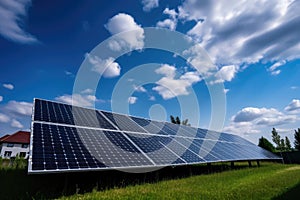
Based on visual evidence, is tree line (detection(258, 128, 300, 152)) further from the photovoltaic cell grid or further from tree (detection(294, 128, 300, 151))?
the photovoltaic cell grid

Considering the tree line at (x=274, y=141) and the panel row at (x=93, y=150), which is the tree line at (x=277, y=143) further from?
the panel row at (x=93, y=150)

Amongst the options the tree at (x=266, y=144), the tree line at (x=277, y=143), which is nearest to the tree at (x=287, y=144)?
the tree line at (x=277, y=143)

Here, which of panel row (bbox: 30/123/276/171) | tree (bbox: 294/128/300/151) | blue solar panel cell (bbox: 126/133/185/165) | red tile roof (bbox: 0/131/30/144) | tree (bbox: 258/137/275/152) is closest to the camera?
panel row (bbox: 30/123/276/171)

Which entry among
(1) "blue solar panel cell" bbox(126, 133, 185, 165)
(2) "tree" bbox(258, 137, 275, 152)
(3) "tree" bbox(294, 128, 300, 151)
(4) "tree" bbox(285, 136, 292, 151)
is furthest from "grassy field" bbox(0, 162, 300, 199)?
(4) "tree" bbox(285, 136, 292, 151)

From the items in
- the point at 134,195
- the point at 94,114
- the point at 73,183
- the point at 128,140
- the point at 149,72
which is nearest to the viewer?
the point at 134,195

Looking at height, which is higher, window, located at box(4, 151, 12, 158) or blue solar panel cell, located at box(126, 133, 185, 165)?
window, located at box(4, 151, 12, 158)

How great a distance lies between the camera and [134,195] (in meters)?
5.64

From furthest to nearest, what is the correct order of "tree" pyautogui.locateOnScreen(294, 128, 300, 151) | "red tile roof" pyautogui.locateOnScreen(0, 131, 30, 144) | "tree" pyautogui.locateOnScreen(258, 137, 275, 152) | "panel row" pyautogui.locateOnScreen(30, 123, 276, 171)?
1. "red tile roof" pyautogui.locateOnScreen(0, 131, 30, 144)
2. "tree" pyautogui.locateOnScreen(294, 128, 300, 151)
3. "tree" pyautogui.locateOnScreen(258, 137, 275, 152)
4. "panel row" pyautogui.locateOnScreen(30, 123, 276, 171)

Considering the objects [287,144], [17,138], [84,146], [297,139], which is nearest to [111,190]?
[84,146]

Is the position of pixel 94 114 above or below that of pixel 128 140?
above

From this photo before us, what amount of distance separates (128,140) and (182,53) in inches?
266

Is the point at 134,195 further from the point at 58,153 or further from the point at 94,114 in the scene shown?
the point at 94,114

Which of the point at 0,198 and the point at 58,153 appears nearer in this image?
the point at 0,198

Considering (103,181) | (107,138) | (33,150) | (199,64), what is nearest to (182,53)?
(199,64)
